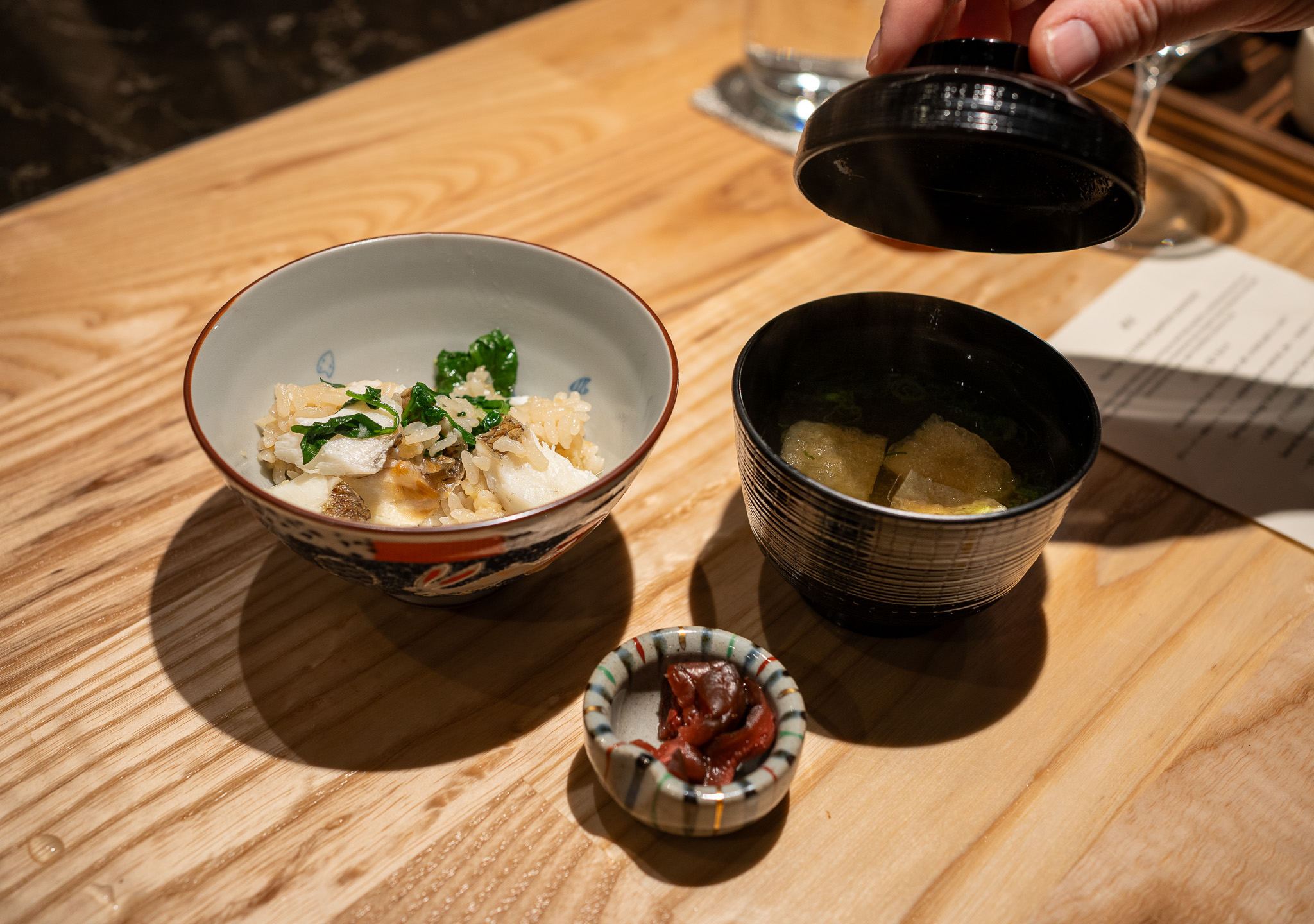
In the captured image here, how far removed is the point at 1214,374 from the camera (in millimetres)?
1737

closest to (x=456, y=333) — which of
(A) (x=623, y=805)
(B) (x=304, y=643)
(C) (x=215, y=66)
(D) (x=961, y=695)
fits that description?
(B) (x=304, y=643)

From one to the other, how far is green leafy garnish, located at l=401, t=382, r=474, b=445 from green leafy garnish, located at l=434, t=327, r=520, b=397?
5.9 inches

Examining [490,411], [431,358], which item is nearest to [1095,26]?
[490,411]

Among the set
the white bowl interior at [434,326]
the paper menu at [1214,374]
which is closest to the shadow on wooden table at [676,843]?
the white bowl interior at [434,326]

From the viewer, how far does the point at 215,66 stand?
11.3 feet

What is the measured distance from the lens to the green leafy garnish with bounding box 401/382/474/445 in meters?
1.27

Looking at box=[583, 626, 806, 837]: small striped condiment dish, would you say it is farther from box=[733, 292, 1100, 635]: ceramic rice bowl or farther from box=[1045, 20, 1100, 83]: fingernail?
box=[1045, 20, 1100, 83]: fingernail

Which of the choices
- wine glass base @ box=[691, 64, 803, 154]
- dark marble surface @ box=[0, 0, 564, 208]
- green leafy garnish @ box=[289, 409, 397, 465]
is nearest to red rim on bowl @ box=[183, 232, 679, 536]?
green leafy garnish @ box=[289, 409, 397, 465]

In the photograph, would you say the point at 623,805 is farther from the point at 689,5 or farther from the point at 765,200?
the point at 689,5

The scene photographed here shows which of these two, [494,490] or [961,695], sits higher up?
[494,490]

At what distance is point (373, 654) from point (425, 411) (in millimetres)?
338

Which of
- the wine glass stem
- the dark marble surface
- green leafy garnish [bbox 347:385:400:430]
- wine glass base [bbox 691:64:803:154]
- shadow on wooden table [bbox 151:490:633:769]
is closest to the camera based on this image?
shadow on wooden table [bbox 151:490:633:769]

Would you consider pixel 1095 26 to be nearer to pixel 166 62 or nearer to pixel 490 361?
pixel 490 361

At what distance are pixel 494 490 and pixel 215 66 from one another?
3063 millimetres
